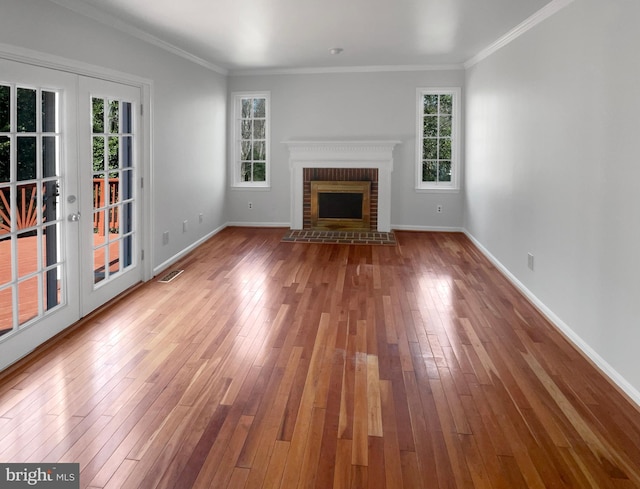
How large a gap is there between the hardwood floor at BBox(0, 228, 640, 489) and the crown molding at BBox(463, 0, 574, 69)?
2440 mm

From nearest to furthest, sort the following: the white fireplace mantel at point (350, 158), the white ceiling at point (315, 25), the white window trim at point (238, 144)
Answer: the white ceiling at point (315, 25)
the white fireplace mantel at point (350, 158)
the white window trim at point (238, 144)

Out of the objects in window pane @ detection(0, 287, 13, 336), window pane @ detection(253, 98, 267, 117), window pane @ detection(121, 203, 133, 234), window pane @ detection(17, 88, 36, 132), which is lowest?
window pane @ detection(0, 287, 13, 336)

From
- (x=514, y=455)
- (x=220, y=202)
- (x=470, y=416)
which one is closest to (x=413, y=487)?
(x=514, y=455)

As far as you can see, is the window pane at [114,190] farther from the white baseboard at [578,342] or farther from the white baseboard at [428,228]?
the white baseboard at [428,228]

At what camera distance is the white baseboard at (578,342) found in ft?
9.84

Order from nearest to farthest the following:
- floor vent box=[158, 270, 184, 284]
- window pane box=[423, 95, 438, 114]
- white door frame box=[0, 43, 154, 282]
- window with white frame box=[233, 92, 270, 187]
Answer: white door frame box=[0, 43, 154, 282] < floor vent box=[158, 270, 184, 284] < window pane box=[423, 95, 438, 114] < window with white frame box=[233, 92, 270, 187]

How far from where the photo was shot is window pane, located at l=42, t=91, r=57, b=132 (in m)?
3.70

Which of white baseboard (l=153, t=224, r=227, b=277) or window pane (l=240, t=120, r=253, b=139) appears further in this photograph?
window pane (l=240, t=120, r=253, b=139)

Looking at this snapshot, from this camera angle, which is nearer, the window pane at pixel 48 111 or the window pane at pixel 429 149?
the window pane at pixel 48 111

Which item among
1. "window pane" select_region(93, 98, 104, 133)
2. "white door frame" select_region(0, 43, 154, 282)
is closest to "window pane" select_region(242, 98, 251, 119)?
"white door frame" select_region(0, 43, 154, 282)

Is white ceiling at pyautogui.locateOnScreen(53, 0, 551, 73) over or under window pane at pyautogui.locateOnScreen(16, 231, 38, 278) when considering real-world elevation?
over

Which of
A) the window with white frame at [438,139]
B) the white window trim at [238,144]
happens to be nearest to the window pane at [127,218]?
the white window trim at [238,144]

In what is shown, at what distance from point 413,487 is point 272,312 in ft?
8.08

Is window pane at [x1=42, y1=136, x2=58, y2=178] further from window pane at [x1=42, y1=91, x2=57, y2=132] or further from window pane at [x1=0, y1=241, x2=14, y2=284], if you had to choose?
window pane at [x1=0, y1=241, x2=14, y2=284]
